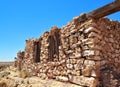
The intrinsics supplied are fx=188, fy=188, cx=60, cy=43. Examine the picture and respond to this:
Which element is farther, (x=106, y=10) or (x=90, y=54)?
(x=90, y=54)

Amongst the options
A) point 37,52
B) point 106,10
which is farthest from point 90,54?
point 37,52

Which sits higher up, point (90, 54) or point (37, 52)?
point (37, 52)

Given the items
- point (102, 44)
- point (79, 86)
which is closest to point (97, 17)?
point (102, 44)

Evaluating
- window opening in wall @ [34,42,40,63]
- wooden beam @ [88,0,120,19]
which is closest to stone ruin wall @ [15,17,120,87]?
wooden beam @ [88,0,120,19]

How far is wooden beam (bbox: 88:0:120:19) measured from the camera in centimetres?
524

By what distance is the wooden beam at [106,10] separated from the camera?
5.24m

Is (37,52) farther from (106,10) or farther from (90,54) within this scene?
(106,10)

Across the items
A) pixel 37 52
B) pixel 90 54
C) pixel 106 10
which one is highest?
pixel 106 10

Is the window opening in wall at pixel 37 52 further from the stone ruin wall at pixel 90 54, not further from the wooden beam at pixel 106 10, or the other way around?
the wooden beam at pixel 106 10

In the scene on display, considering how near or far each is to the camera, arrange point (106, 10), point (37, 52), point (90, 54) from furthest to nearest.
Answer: point (37, 52) → point (90, 54) → point (106, 10)

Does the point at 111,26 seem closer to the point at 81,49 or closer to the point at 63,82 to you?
the point at 81,49

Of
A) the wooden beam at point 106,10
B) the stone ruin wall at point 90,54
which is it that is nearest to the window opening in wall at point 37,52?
the stone ruin wall at point 90,54

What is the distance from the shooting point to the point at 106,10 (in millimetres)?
5543

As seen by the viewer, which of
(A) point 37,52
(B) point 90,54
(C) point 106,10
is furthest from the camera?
(A) point 37,52
